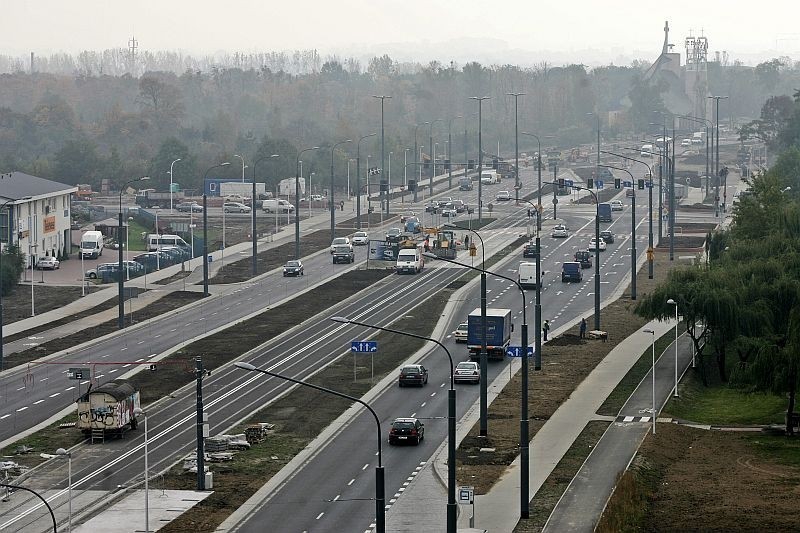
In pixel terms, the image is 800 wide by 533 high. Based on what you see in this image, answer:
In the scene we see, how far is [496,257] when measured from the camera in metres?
142

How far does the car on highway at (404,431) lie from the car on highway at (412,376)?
13.0 meters

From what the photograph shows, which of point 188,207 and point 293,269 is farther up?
point 188,207

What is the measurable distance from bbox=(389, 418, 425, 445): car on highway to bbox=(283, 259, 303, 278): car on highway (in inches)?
2450

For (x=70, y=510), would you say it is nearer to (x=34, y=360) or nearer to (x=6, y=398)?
(x=6, y=398)

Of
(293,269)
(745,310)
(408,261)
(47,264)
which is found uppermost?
(745,310)

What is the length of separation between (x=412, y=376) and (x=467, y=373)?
117 inches

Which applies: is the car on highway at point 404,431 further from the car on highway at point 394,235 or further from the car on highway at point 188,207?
the car on highway at point 188,207

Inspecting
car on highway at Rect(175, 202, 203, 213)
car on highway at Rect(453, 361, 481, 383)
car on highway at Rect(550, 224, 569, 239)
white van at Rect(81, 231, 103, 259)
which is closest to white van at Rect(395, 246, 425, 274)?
car on highway at Rect(550, 224, 569, 239)

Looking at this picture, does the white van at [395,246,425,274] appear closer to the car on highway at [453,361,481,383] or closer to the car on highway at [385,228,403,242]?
the car on highway at [385,228,403,242]

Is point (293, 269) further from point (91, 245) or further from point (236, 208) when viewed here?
point (236, 208)

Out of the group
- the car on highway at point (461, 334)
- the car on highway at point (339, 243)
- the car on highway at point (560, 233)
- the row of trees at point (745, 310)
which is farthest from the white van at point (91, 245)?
the row of trees at point (745, 310)

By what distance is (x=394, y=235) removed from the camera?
154250mm

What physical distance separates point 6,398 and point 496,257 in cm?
6683

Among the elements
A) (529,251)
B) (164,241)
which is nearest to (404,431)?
(529,251)
